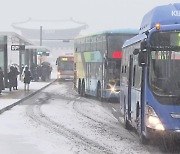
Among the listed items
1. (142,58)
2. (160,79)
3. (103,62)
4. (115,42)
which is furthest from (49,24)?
(160,79)

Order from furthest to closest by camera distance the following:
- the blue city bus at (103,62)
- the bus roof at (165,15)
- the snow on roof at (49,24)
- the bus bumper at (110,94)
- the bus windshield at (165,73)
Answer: the snow on roof at (49,24) → the bus bumper at (110,94) → the blue city bus at (103,62) → the bus roof at (165,15) → the bus windshield at (165,73)

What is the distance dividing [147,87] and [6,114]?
8518 millimetres

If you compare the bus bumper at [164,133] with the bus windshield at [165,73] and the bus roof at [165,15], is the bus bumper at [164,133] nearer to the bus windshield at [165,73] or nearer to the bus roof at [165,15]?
the bus windshield at [165,73]

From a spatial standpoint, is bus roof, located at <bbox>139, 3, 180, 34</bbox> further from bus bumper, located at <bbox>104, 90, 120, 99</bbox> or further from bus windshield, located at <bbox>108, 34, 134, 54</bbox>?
bus bumper, located at <bbox>104, 90, 120, 99</bbox>

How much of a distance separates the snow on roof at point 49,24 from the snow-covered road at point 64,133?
306ft

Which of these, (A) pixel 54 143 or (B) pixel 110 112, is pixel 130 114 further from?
(B) pixel 110 112

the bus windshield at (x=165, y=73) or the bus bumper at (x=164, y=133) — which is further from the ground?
the bus windshield at (x=165, y=73)

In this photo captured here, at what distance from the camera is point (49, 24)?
4550 inches

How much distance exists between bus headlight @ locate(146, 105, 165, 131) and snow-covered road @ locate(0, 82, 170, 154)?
57cm

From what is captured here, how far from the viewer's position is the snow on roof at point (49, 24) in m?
111

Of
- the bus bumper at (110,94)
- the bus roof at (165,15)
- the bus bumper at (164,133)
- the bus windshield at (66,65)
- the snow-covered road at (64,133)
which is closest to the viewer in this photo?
the bus bumper at (164,133)

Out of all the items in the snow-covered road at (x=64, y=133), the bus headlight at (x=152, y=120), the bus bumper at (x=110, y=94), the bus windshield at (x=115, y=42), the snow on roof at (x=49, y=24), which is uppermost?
the snow on roof at (x=49, y=24)

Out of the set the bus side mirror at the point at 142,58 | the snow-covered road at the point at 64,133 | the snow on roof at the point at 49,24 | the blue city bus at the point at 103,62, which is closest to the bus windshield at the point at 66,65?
the blue city bus at the point at 103,62

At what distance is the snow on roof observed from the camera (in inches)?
4382
